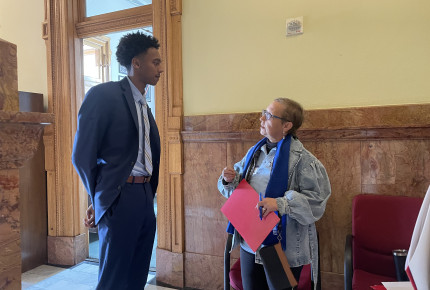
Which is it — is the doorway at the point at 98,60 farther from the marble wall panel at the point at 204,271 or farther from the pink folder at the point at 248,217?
the pink folder at the point at 248,217

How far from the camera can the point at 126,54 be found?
171 cm

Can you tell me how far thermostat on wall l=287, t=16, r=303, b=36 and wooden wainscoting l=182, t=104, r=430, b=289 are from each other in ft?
2.06

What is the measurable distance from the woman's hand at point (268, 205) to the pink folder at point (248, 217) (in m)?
0.03

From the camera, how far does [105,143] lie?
5.03ft

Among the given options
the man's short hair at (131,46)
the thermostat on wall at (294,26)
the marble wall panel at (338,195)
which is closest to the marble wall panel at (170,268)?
the marble wall panel at (338,195)

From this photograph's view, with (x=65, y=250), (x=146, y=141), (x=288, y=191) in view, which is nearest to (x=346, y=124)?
(x=288, y=191)

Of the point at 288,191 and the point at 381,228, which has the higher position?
the point at 288,191

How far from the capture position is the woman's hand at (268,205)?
1467 millimetres

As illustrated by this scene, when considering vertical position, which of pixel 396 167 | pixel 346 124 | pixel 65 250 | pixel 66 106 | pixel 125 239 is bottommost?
pixel 65 250

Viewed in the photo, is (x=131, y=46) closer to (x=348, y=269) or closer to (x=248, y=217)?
(x=248, y=217)

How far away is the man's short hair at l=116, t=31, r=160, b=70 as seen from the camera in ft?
5.57

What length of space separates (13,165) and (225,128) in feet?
5.90

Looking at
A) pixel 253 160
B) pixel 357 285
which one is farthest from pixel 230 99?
pixel 357 285

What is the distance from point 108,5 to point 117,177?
8.26ft
